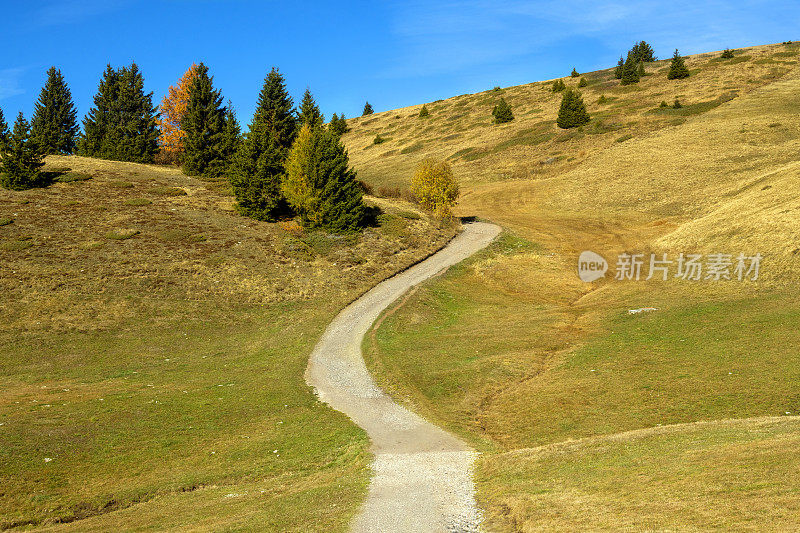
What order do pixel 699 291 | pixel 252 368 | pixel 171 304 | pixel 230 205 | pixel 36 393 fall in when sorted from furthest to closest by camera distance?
pixel 230 205 → pixel 171 304 → pixel 699 291 → pixel 252 368 → pixel 36 393

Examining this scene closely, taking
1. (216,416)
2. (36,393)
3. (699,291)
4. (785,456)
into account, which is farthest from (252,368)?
(699,291)

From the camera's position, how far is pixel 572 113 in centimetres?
9250

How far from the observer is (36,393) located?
77.6 feet

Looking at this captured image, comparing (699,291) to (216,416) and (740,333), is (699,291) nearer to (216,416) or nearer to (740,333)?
(740,333)

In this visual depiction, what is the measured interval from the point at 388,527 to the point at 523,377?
13.7 metres

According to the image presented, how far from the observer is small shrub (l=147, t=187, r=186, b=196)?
5794cm

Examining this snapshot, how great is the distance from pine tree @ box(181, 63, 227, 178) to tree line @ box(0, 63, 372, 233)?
0.12 metres

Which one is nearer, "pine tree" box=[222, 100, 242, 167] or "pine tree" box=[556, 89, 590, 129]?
"pine tree" box=[222, 100, 242, 167]

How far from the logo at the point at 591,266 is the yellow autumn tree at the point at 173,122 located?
64.6 m

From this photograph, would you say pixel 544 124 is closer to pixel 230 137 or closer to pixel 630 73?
pixel 630 73

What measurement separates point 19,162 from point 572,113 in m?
78.8

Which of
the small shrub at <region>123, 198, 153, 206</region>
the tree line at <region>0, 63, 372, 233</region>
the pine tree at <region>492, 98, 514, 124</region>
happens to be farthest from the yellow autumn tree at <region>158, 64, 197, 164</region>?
the pine tree at <region>492, 98, 514, 124</region>

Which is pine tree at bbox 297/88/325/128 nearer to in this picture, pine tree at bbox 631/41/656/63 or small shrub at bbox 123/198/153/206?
small shrub at bbox 123/198/153/206

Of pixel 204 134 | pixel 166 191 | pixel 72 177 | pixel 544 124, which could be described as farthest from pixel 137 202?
pixel 544 124
